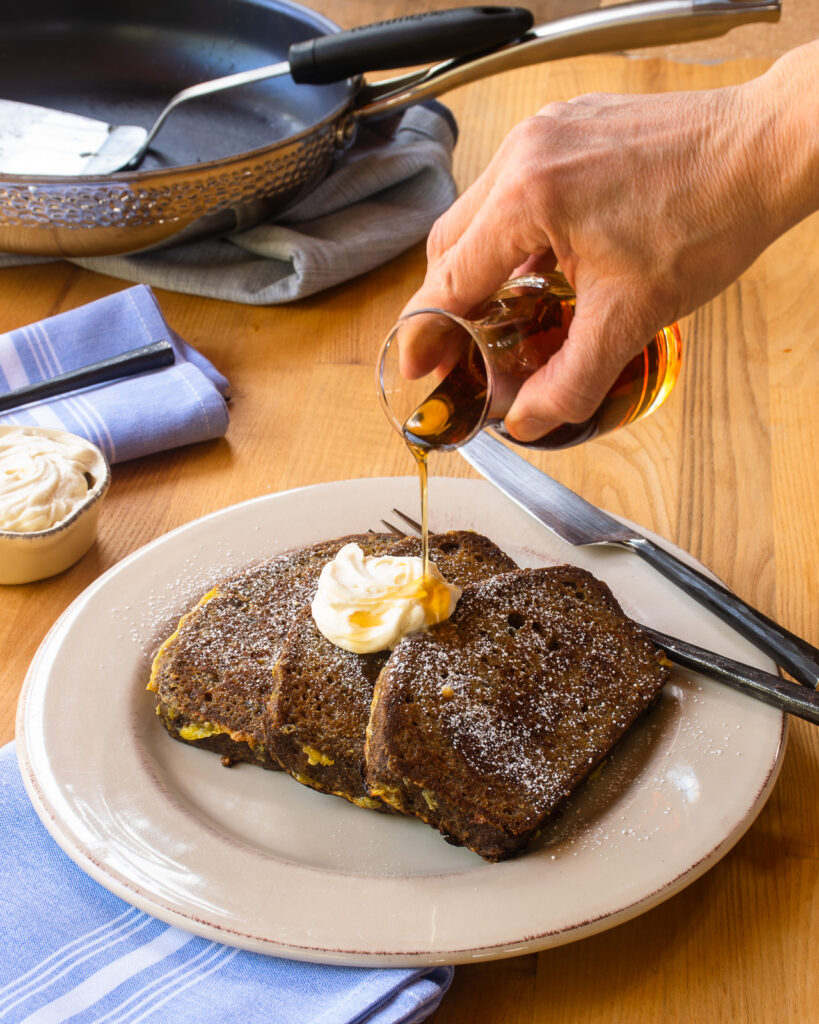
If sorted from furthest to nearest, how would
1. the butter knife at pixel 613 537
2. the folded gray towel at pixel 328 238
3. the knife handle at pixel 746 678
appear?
the folded gray towel at pixel 328 238 → the butter knife at pixel 613 537 → the knife handle at pixel 746 678

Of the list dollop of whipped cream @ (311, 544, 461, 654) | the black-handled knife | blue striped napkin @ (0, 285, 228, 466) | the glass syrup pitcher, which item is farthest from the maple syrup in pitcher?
the black-handled knife

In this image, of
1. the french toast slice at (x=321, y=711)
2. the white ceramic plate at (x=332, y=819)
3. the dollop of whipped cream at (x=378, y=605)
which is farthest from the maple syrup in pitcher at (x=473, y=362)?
the white ceramic plate at (x=332, y=819)

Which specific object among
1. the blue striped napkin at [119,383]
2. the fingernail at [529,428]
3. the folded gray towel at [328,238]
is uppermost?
the fingernail at [529,428]

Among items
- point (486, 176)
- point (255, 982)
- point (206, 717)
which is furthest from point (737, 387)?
point (255, 982)

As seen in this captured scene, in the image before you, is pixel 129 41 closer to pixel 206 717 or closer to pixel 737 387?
pixel 737 387

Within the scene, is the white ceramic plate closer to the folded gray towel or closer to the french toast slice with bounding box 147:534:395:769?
the french toast slice with bounding box 147:534:395:769

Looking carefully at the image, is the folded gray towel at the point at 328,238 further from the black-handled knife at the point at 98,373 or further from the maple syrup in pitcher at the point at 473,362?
the maple syrup in pitcher at the point at 473,362

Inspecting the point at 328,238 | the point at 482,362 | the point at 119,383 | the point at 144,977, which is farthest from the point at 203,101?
the point at 144,977

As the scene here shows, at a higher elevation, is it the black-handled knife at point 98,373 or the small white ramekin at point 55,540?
the black-handled knife at point 98,373
